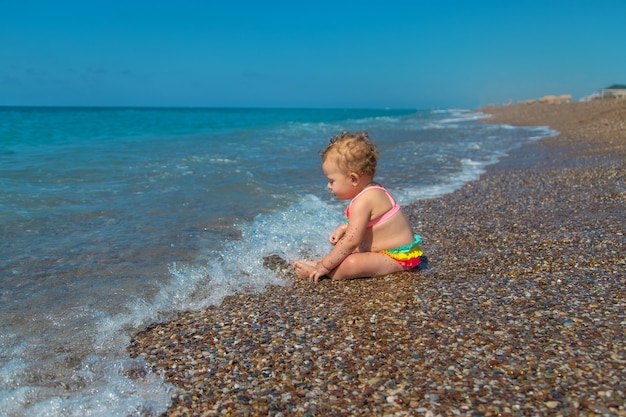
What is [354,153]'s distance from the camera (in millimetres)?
4359

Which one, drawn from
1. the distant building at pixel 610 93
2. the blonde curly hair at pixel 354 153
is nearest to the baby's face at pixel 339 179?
the blonde curly hair at pixel 354 153

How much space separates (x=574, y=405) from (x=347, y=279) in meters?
2.39

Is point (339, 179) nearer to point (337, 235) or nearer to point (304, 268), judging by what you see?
point (337, 235)

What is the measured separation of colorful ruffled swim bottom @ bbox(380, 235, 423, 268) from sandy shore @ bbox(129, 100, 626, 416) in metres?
0.17

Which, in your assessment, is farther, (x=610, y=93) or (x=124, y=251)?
(x=610, y=93)

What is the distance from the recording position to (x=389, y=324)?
10.8 ft

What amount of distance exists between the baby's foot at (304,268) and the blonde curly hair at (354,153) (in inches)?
35.9

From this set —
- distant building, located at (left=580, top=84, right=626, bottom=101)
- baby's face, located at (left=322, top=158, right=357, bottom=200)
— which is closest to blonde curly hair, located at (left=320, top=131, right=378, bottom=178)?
baby's face, located at (left=322, top=158, right=357, bottom=200)

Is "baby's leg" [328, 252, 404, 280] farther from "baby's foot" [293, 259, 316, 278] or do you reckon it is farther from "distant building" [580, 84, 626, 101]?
"distant building" [580, 84, 626, 101]

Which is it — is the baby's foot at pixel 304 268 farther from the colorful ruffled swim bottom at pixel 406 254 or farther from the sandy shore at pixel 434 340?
the colorful ruffled swim bottom at pixel 406 254

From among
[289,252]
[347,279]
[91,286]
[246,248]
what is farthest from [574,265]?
[91,286]

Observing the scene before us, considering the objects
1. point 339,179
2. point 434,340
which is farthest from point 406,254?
point 434,340

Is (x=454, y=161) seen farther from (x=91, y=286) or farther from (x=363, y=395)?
(x=363, y=395)

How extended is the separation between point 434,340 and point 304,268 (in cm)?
184
